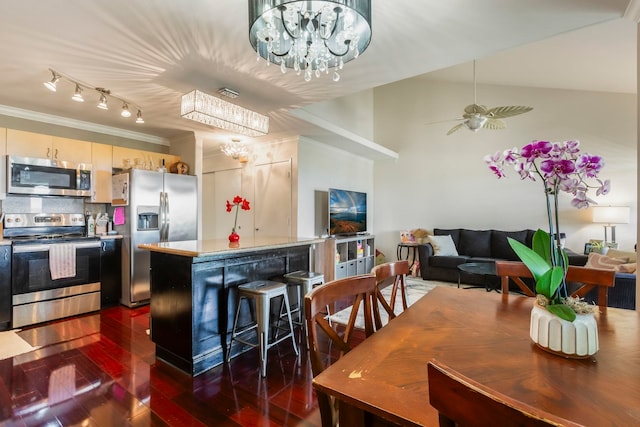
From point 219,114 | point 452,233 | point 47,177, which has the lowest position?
point 452,233

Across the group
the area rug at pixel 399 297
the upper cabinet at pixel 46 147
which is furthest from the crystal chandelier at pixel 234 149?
the area rug at pixel 399 297

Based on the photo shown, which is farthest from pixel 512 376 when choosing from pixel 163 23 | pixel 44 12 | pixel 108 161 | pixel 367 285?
pixel 108 161

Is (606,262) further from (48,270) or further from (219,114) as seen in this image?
(48,270)

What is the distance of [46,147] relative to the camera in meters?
3.56

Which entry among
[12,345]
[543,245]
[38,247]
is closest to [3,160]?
[38,247]

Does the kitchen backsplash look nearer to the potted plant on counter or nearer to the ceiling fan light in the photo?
the potted plant on counter

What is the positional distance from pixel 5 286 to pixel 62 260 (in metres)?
0.49

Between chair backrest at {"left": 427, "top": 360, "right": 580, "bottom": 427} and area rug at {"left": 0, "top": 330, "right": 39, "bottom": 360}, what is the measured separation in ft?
11.5

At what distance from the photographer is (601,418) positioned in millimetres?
643

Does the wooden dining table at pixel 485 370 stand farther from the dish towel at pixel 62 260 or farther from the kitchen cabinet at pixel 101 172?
the kitchen cabinet at pixel 101 172

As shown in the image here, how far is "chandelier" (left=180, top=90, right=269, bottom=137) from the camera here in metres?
2.49

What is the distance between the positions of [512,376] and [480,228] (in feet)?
18.1

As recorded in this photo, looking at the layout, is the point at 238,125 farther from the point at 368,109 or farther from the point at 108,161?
the point at 368,109

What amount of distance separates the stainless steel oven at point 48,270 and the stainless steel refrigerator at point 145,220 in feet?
1.10
